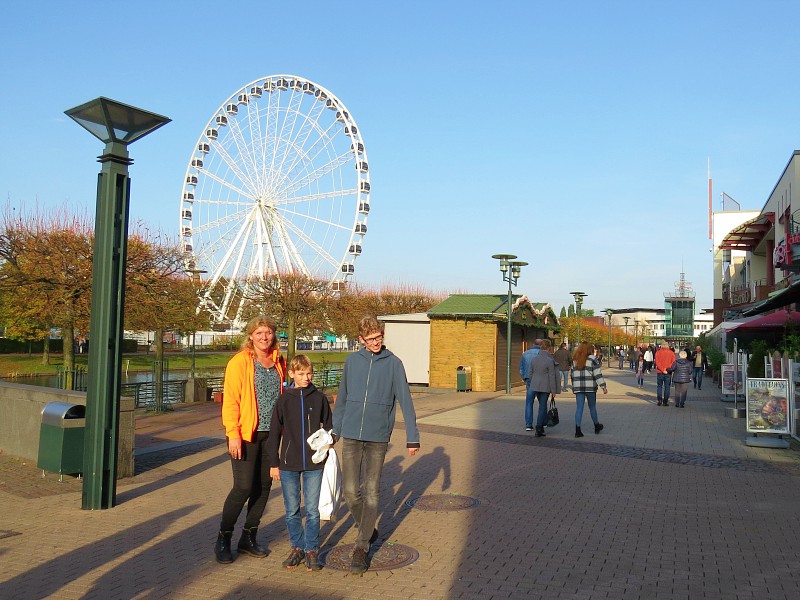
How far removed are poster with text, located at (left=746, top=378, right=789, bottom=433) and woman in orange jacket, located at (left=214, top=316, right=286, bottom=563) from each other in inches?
357

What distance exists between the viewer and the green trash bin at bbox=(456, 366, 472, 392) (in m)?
25.2

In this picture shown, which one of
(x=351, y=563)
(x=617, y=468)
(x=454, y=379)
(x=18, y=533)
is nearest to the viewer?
(x=351, y=563)

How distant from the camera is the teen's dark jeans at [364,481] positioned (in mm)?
5578

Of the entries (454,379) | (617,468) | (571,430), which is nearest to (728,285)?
(454,379)

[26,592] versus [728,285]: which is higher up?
[728,285]

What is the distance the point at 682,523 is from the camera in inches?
273

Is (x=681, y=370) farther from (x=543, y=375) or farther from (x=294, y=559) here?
(x=294, y=559)

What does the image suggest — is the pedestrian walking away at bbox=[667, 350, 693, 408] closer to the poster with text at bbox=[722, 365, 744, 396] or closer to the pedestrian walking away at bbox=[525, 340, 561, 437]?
the poster with text at bbox=[722, 365, 744, 396]

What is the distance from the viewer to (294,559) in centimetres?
554

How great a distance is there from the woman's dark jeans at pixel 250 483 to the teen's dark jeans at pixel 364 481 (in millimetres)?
609

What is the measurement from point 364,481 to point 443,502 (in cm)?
241

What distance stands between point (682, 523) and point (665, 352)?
44.0ft

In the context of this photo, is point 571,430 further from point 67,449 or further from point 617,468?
point 67,449

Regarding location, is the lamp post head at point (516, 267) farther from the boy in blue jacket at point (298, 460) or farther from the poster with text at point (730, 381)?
the boy in blue jacket at point (298, 460)
